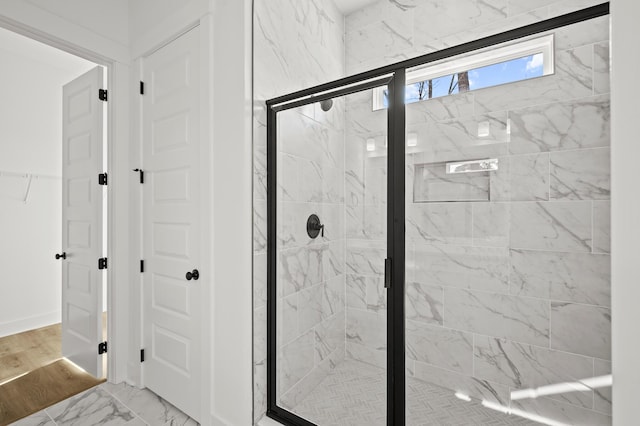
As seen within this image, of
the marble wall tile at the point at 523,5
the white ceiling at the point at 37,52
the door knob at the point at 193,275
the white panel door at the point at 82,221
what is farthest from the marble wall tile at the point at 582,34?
the white ceiling at the point at 37,52

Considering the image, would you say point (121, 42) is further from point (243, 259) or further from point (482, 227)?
point (482, 227)

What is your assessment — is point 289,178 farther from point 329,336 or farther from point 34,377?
point 34,377

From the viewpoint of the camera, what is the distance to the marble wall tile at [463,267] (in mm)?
1938

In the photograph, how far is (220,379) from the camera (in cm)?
172

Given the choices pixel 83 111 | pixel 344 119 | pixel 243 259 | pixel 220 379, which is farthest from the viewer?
pixel 83 111

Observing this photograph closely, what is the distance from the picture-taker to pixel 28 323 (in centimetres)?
326

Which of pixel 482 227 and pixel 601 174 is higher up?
pixel 601 174

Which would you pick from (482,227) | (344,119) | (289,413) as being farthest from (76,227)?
(482,227)

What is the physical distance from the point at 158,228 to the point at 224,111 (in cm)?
93

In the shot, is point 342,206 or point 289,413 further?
point 289,413

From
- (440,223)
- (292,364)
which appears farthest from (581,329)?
(292,364)

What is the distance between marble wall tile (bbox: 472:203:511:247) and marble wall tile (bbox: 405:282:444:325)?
414 mm

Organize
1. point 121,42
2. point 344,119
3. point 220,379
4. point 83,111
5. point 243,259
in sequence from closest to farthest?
point 344,119, point 243,259, point 220,379, point 121,42, point 83,111
